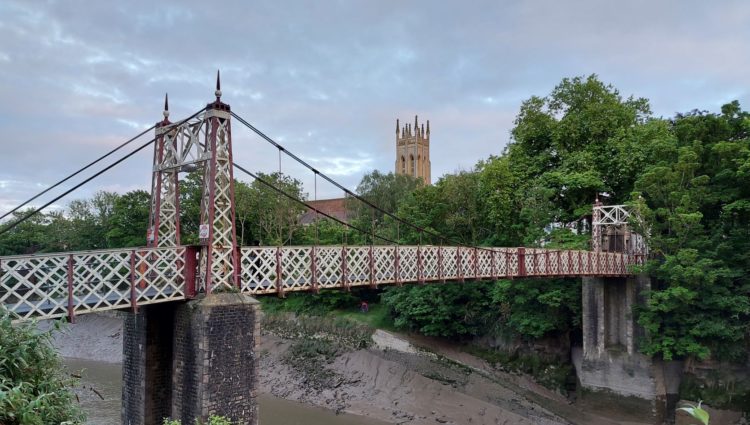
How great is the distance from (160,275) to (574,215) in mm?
20153

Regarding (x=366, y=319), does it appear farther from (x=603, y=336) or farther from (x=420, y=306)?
(x=603, y=336)

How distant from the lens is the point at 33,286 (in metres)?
9.17

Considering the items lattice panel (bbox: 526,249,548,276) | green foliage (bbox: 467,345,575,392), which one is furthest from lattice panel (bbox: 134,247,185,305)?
green foliage (bbox: 467,345,575,392)

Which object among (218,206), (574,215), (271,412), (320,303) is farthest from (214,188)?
(320,303)

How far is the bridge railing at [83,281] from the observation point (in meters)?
9.16

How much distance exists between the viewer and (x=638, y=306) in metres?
21.0

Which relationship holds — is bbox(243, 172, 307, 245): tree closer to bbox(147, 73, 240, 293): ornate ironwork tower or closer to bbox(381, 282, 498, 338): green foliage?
bbox(381, 282, 498, 338): green foliage

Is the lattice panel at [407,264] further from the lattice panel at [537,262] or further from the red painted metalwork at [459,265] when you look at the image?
the lattice panel at [537,262]

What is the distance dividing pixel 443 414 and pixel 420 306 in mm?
6361

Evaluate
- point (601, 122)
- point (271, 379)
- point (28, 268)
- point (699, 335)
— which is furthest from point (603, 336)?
point (28, 268)

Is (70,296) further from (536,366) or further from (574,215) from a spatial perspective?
(574,215)

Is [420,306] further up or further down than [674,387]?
further up

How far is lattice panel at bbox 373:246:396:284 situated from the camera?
1472 centimetres

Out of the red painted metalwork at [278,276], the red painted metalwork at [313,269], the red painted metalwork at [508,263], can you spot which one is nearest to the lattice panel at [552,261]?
the red painted metalwork at [508,263]
